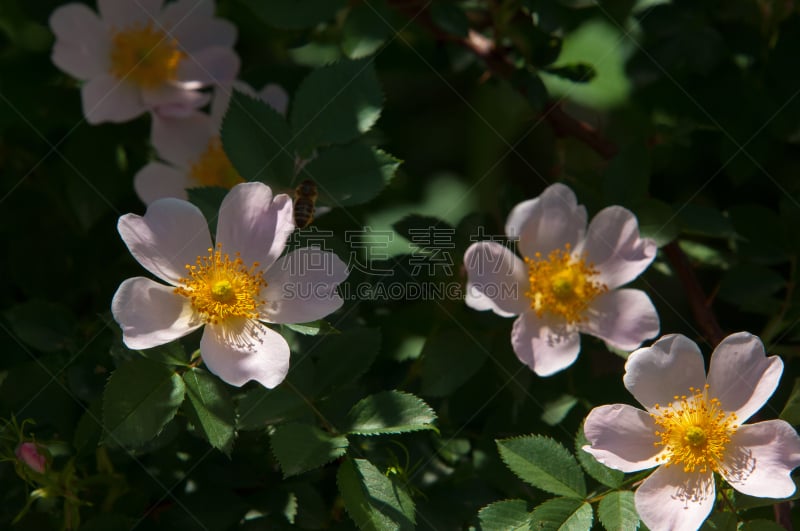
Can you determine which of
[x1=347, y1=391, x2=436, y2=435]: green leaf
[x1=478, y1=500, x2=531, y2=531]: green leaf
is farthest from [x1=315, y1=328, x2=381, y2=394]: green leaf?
[x1=478, y1=500, x2=531, y2=531]: green leaf

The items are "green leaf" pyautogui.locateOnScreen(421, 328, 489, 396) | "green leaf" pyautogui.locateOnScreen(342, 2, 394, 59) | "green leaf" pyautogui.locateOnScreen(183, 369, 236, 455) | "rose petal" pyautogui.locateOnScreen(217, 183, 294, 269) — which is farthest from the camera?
"green leaf" pyautogui.locateOnScreen(342, 2, 394, 59)

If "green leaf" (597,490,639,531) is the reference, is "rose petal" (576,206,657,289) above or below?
above

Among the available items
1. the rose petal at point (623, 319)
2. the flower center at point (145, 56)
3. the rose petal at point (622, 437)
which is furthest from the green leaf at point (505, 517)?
the flower center at point (145, 56)

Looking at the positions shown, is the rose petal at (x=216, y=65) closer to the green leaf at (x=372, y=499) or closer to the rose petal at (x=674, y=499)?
the green leaf at (x=372, y=499)

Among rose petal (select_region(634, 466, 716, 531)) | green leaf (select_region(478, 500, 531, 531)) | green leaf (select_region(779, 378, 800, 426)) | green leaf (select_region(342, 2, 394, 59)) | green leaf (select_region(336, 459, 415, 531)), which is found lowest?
green leaf (select_region(478, 500, 531, 531))

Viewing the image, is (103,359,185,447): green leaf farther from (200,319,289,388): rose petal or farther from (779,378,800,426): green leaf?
(779,378,800,426): green leaf

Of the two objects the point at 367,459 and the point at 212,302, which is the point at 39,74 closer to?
the point at 212,302
